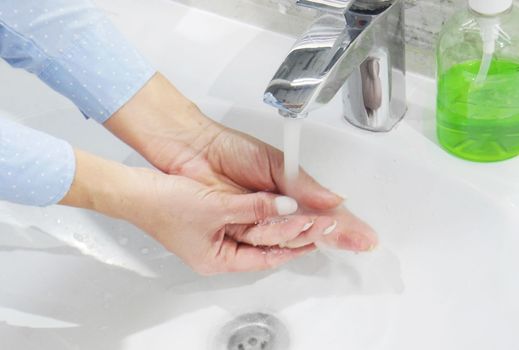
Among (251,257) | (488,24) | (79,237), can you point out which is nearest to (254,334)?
(251,257)

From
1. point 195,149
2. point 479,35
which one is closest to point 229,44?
point 195,149

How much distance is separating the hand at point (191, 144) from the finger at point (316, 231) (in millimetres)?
31

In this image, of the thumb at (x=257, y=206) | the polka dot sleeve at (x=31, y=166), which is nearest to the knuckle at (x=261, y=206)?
the thumb at (x=257, y=206)

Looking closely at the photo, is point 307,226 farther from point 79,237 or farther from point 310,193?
point 79,237

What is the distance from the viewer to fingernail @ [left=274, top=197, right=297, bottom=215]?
57 centimetres

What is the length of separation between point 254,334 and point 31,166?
201 millimetres

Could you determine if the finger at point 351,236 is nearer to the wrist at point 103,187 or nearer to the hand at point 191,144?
the hand at point 191,144

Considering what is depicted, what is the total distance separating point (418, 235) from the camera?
0.60 m

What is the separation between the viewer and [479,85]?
1.86ft

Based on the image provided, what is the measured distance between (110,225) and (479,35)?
1.02ft

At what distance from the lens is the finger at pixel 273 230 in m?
0.56

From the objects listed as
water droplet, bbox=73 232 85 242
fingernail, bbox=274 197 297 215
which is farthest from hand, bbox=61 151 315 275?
water droplet, bbox=73 232 85 242

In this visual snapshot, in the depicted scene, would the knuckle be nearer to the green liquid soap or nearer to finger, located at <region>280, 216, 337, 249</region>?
finger, located at <region>280, 216, 337, 249</region>

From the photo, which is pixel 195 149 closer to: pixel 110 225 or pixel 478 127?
pixel 110 225
